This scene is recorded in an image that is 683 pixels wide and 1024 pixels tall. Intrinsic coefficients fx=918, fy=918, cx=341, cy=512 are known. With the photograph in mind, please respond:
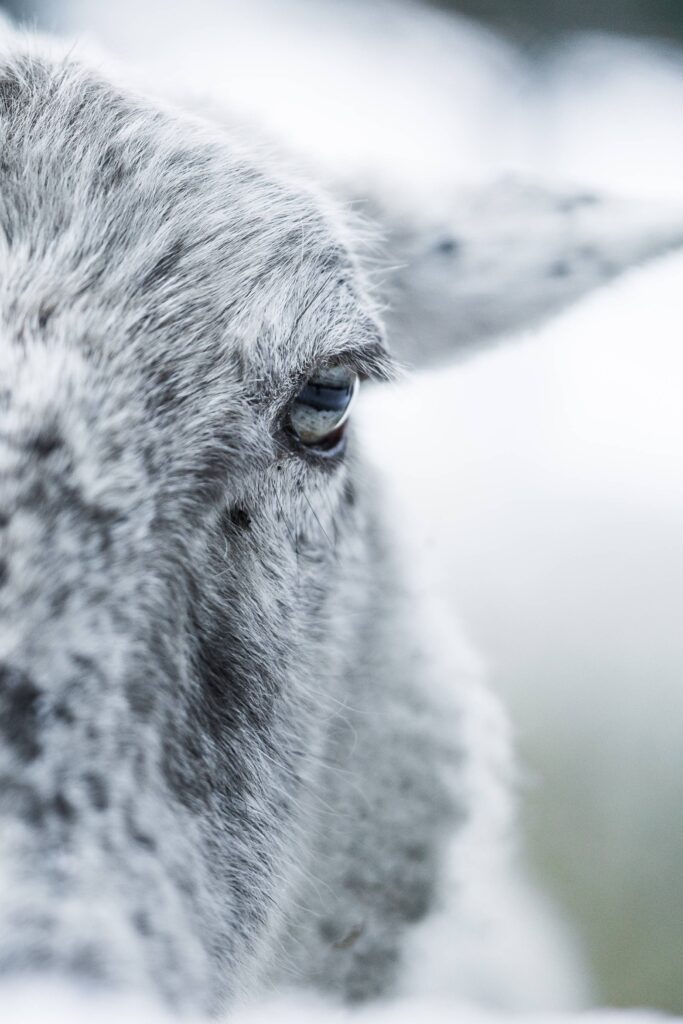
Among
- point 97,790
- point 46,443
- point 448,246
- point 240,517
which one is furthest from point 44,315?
point 448,246

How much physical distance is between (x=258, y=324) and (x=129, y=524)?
0.25m

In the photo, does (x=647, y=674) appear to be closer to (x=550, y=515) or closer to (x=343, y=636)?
(x=550, y=515)

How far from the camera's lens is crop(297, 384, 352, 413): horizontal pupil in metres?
0.93

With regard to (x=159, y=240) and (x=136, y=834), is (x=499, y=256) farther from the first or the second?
(x=136, y=834)

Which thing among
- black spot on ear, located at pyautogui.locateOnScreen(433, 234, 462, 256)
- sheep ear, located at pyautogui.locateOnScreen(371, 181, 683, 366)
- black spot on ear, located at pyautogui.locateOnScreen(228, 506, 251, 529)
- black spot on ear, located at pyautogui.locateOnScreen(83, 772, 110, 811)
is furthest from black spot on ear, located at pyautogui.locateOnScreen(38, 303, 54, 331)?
black spot on ear, located at pyautogui.locateOnScreen(433, 234, 462, 256)

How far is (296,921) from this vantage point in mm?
1091

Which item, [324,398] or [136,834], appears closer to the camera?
[136,834]

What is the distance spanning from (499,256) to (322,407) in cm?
42

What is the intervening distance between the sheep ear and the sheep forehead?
0.84ft

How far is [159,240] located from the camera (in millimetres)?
869

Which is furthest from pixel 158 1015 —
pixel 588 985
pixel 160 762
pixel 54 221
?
pixel 588 985

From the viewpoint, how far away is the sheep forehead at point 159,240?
81 centimetres

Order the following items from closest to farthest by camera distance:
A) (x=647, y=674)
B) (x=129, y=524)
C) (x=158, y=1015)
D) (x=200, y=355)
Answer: (x=158, y=1015) < (x=129, y=524) < (x=200, y=355) < (x=647, y=674)

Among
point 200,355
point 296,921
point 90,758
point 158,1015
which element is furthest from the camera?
point 296,921
